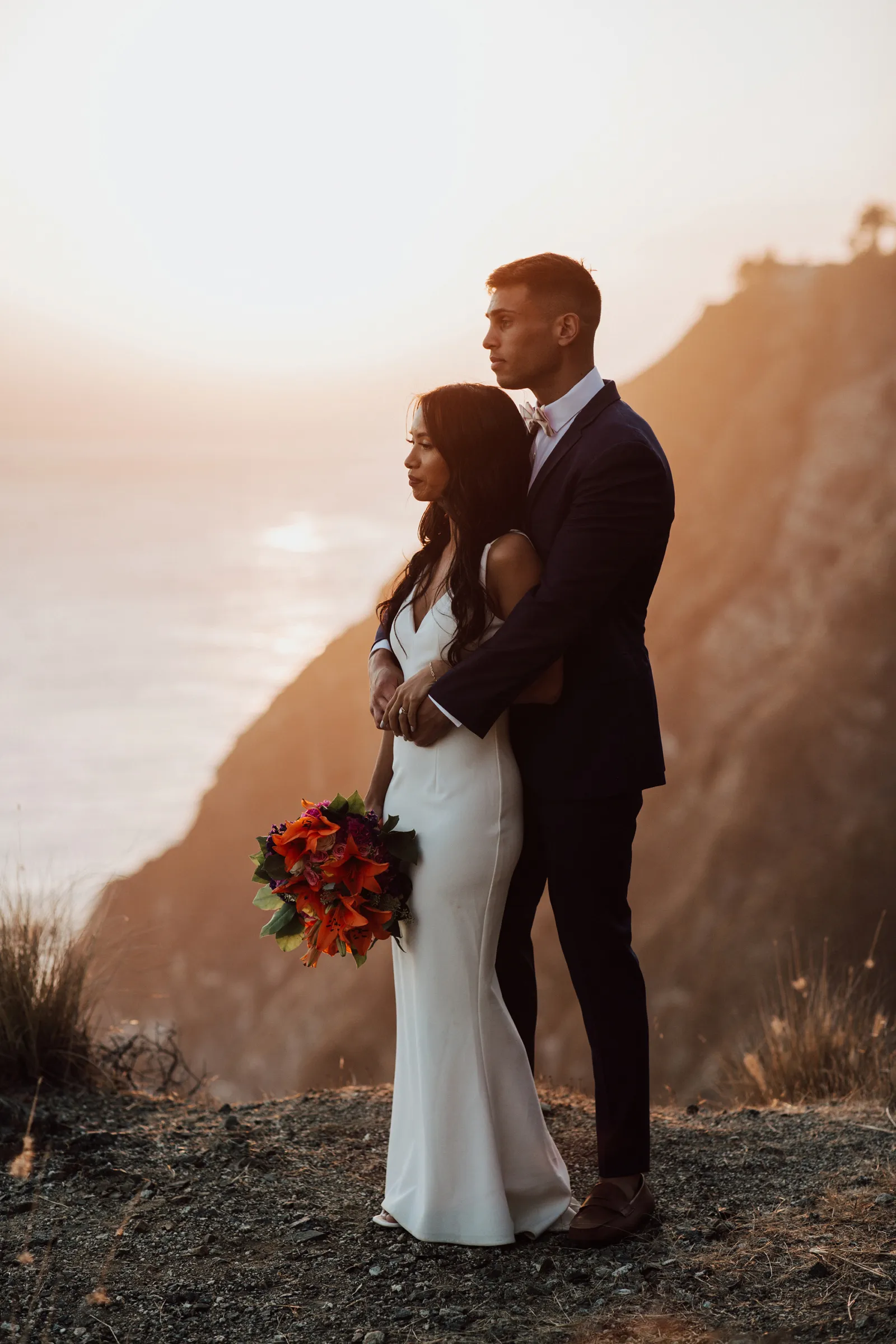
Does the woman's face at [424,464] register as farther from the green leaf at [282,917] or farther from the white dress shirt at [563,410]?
the green leaf at [282,917]

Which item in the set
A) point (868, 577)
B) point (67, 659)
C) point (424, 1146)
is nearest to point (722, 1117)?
point (424, 1146)

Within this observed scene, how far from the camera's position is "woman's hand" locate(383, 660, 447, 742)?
295 centimetres

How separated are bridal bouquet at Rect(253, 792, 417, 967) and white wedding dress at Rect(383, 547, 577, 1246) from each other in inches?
2.8

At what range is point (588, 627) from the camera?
290cm

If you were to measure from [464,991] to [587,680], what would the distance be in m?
0.85

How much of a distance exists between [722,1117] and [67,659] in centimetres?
4413

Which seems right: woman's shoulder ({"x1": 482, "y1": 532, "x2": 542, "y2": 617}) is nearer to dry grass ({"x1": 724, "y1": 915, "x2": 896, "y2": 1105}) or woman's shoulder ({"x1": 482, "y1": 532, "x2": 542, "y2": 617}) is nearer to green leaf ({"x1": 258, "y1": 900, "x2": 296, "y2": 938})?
green leaf ({"x1": 258, "y1": 900, "x2": 296, "y2": 938})

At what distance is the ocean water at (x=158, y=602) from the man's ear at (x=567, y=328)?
52.6ft

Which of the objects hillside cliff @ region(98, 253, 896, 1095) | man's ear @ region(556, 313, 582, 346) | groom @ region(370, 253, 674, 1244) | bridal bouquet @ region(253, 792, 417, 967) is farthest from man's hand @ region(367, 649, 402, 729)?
hillside cliff @ region(98, 253, 896, 1095)

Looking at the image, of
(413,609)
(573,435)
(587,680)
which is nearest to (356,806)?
(413,609)

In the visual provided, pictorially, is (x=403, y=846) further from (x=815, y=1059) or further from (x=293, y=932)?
(x=815, y=1059)

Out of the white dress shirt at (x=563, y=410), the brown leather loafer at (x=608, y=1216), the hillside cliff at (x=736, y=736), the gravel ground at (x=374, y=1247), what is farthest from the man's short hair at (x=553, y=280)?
the hillside cliff at (x=736, y=736)

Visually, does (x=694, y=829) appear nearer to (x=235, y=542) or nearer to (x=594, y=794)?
(x=594, y=794)

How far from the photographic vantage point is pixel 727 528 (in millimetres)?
25359
